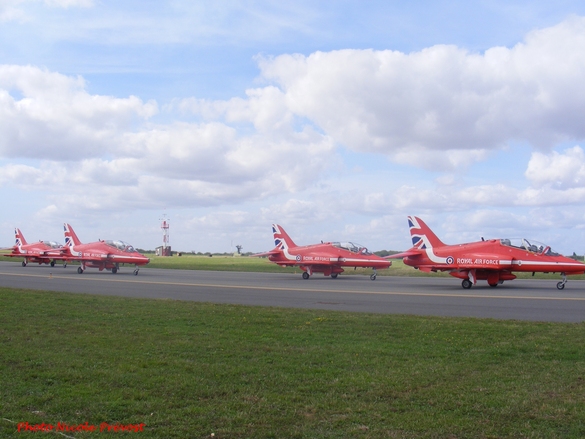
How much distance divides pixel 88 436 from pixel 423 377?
4.41 meters

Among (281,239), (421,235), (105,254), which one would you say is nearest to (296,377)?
(421,235)

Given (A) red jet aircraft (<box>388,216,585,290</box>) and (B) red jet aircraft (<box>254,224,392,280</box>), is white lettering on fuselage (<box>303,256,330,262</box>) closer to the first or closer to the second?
(B) red jet aircraft (<box>254,224,392,280</box>)

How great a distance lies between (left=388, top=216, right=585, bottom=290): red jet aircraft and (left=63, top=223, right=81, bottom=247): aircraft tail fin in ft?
104

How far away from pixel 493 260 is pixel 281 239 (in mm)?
17958

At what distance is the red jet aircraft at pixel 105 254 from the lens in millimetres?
40875

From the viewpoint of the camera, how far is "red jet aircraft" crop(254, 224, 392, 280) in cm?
3606

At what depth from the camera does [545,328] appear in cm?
1217

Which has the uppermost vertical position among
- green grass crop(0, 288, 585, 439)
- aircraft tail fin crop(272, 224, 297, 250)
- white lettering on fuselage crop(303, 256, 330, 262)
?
aircraft tail fin crop(272, 224, 297, 250)

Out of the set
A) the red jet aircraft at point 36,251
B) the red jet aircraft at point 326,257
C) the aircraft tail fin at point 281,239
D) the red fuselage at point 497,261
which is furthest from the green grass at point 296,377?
the red jet aircraft at point 36,251

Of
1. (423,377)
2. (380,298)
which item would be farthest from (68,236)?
(423,377)

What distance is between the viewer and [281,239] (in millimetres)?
41312

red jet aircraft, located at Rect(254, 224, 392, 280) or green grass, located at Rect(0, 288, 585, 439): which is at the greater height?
red jet aircraft, located at Rect(254, 224, 392, 280)

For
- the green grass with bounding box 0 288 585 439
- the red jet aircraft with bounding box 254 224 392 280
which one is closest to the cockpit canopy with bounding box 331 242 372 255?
the red jet aircraft with bounding box 254 224 392 280

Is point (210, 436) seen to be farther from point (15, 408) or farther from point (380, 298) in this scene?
point (380, 298)
